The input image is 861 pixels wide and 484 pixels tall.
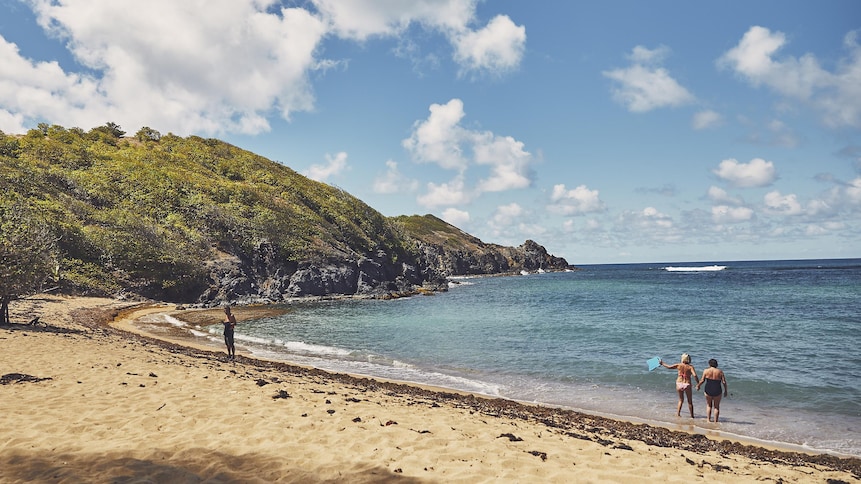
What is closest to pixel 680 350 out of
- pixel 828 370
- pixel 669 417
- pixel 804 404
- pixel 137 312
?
pixel 828 370

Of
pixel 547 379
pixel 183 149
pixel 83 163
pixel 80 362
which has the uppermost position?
pixel 183 149

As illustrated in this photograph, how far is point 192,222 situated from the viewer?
54.2 m

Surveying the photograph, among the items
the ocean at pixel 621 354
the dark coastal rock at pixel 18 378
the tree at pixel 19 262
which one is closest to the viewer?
the dark coastal rock at pixel 18 378

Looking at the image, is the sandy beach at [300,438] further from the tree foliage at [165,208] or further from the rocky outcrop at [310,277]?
the rocky outcrop at [310,277]

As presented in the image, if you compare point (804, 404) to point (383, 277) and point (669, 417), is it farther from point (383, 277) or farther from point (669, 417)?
point (383, 277)

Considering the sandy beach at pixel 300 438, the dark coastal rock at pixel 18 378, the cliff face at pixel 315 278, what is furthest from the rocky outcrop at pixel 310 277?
the sandy beach at pixel 300 438

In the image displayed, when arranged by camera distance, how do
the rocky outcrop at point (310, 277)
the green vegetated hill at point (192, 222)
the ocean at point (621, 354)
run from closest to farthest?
the ocean at point (621, 354) < the green vegetated hill at point (192, 222) < the rocky outcrop at point (310, 277)

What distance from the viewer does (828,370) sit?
18047mm

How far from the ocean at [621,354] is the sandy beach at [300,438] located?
274cm

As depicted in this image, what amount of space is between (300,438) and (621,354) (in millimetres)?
17972

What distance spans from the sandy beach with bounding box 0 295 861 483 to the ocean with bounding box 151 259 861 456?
2741 mm

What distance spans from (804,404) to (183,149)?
8451 centimetres

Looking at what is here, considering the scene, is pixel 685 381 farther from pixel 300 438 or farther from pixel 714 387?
pixel 300 438

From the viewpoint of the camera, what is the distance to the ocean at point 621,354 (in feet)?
44.4
